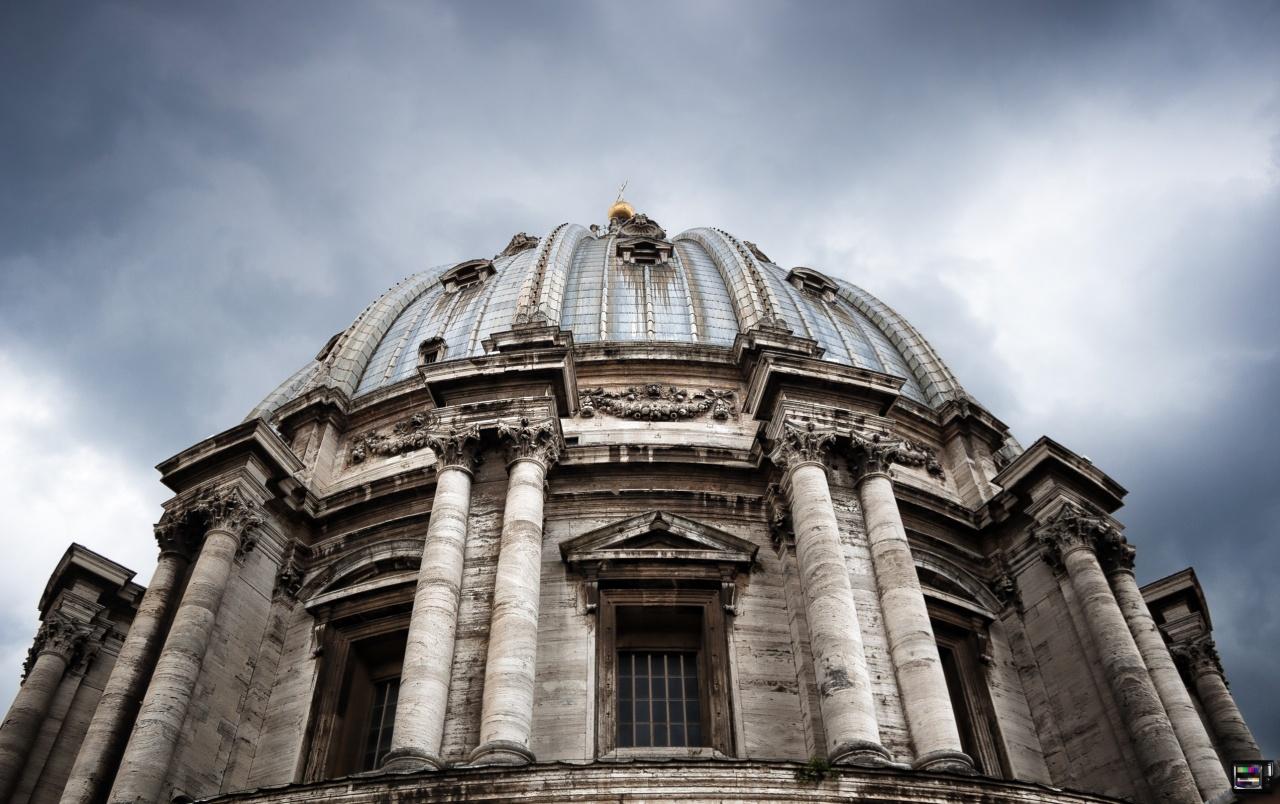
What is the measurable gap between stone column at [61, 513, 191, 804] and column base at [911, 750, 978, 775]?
45.2 ft

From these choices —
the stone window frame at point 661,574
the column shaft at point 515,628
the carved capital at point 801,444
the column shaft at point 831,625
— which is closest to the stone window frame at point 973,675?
the column shaft at point 831,625

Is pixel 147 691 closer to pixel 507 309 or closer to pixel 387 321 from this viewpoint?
pixel 507 309

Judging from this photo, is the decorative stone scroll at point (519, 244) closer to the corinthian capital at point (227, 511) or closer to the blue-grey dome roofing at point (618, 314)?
the blue-grey dome roofing at point (618, 314)

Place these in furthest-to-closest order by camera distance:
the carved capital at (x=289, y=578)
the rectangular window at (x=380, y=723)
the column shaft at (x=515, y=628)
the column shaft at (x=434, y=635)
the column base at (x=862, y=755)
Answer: the carved capital at (x=289, y=578) < the rectangular window at (x=380, y=723) < the column shaft at (x=434, y=635) < the column shaft at (x=515, y=628) < the column base at (x=862, y=755)

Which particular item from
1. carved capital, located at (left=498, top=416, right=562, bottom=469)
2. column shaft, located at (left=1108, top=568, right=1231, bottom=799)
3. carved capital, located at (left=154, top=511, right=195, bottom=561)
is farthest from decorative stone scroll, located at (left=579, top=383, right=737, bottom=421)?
column shaft, located at (left=1108, top=568, right=1231, bottom=799)

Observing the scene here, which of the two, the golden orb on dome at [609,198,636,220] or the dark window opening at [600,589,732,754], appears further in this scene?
the golden orb on dome at [609,198,636,220]

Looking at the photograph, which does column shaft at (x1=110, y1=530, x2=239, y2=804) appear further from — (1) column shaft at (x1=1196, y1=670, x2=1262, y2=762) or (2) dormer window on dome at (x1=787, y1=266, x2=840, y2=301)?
(1) column shaft at (x1=1196, y1=670, x2=1262, y2=762)

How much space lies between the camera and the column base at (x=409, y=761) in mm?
14664

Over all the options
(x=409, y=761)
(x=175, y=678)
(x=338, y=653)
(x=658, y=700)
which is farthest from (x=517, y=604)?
(x=175, y=678)

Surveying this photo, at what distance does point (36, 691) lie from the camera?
26.6 meters

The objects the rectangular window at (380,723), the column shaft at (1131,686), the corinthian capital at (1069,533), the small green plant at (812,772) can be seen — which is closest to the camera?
the small green plant at (812,772)

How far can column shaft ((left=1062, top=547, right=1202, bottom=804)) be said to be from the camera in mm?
18062

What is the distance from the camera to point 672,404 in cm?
2512

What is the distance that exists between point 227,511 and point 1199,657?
26837 millimetres
